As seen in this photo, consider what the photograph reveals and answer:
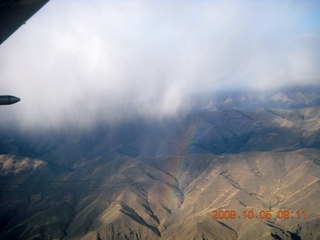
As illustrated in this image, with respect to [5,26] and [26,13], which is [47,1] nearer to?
[26,13]

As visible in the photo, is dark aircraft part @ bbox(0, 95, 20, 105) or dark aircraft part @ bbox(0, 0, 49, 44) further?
dark aircraft part @ bbox(0, 95, 20, 105)

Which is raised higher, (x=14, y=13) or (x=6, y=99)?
(x=14, y=13)

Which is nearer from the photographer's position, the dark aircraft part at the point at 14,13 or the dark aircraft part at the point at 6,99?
the dark aircraft part at the point at 14,13

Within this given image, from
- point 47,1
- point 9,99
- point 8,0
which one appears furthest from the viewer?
point 9,99

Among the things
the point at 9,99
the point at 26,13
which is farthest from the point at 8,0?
the point at 9,99

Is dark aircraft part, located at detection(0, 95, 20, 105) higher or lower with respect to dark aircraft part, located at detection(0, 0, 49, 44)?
lower

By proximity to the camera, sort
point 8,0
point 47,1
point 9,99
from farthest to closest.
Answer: point 9,99 → point 47,1 → point 8,0

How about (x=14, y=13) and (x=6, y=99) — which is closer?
(x=14, y=13)

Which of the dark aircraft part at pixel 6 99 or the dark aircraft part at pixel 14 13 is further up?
the dark aircraft part at pixel 14 13
